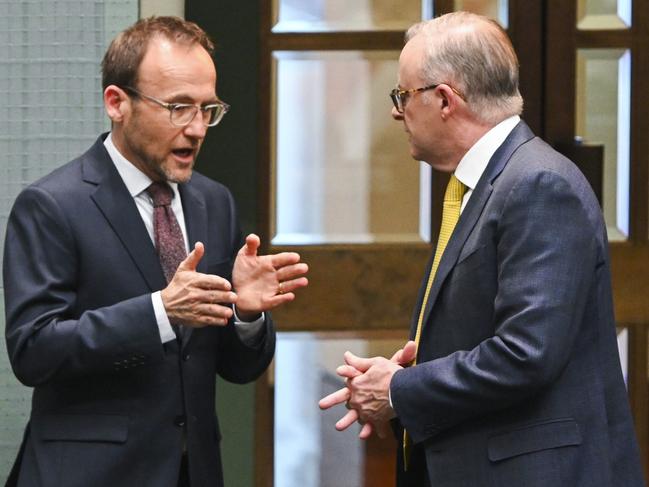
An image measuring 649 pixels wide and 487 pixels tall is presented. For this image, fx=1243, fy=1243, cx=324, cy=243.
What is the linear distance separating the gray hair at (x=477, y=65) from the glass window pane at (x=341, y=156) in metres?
0.96

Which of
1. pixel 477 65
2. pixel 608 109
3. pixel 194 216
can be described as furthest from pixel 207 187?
pixel 608 109

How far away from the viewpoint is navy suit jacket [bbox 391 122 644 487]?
2268 mm

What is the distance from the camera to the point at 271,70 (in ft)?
11.3

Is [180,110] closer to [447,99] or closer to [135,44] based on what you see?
[135,44]

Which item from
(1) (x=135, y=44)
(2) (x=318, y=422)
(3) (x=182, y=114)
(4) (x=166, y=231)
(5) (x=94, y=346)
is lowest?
(2) (x=318, y=422)

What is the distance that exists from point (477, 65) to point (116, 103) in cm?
75

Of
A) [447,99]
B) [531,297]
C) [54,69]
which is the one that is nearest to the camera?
[531,297]

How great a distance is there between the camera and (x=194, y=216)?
8.75 ft

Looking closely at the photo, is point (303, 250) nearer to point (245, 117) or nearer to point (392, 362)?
point (245, 117)

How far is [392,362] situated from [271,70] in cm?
116

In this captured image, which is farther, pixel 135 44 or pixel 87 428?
pixel 135 44

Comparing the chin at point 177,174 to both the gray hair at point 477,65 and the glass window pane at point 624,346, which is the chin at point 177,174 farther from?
the glass window pane at point 624,346

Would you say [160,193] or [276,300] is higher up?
[160,193]

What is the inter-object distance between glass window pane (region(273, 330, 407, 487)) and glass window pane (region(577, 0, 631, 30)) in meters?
1.02
